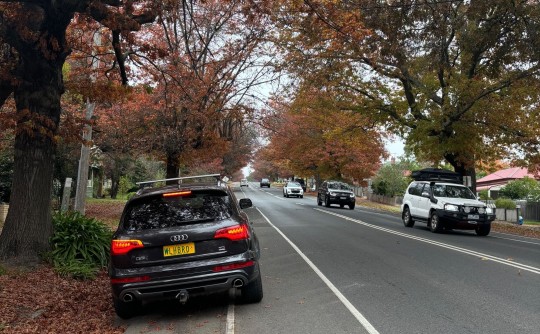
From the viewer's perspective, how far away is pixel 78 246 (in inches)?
372

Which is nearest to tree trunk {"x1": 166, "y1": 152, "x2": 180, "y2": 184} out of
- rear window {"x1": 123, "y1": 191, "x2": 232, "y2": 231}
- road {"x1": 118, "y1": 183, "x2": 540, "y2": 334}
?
road {"x1": 118, "y1": 183, "x2": 540, "y2": 334}

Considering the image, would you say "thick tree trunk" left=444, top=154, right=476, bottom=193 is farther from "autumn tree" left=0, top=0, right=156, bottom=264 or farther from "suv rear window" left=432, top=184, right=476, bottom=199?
"autumn tree" left=0, top=0, right=156, bottom=264

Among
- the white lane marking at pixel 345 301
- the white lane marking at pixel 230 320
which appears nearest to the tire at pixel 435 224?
the white lane marking at pixel 345 301

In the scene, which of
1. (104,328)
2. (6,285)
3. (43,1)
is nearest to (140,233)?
(104,328)

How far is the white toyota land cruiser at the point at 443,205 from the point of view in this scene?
1650 cm

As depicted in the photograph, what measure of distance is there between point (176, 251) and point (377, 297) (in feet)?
9.78

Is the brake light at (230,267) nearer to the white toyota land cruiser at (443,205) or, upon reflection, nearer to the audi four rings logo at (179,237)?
the audi four rings logo at (179,237)

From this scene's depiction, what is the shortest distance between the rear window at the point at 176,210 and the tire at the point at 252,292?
1050mm

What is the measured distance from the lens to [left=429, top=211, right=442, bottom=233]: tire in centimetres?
1695

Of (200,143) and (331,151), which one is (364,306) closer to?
(200,143)

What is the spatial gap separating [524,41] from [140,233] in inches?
485

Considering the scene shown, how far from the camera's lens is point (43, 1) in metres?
8.37

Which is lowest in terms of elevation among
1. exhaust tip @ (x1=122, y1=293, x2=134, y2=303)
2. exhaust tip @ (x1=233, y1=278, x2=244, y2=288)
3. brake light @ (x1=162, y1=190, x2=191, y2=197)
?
exhaust tip @ (x1=122, y1=293, x2=134, y2=303)

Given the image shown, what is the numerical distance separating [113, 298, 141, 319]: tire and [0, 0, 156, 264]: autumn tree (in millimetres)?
3087
